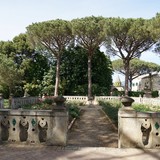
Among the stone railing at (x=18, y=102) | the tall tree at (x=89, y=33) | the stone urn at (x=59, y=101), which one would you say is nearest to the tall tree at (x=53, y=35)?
the tall tree at (x=89, y=33)

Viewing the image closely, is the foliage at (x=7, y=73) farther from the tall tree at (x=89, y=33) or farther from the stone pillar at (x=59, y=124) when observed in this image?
the stone pillar at (x=59, y=124)

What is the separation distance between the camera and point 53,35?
123 ft

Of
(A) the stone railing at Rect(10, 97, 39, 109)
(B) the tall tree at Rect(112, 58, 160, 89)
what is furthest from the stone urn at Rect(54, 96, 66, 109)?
(B) the tall tree at Rect(112, 58, 160, 89)

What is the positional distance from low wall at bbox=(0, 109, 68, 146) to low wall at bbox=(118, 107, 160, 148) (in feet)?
4.52

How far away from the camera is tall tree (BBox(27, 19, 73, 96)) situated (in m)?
37.0

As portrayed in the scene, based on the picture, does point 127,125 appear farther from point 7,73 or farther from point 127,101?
point 7,73

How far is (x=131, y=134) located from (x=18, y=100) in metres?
19.9

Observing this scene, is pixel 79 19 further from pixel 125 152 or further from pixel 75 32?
pixel 125 152

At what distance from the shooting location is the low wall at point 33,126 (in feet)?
23.7

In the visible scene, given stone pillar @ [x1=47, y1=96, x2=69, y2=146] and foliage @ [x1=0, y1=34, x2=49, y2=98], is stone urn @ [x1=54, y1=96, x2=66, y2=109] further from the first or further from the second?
foliage @ [x1=0, y1=34, x2=49, y2=98]

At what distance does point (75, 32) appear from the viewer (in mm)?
37156

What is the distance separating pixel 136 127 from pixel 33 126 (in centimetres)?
252

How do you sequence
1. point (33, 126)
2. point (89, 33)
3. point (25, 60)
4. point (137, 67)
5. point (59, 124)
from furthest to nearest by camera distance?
point (137, 67), point (25, 60), point (89, 33), point (33, 126), point (59, 124)

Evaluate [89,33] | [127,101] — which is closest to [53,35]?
[89,33]
